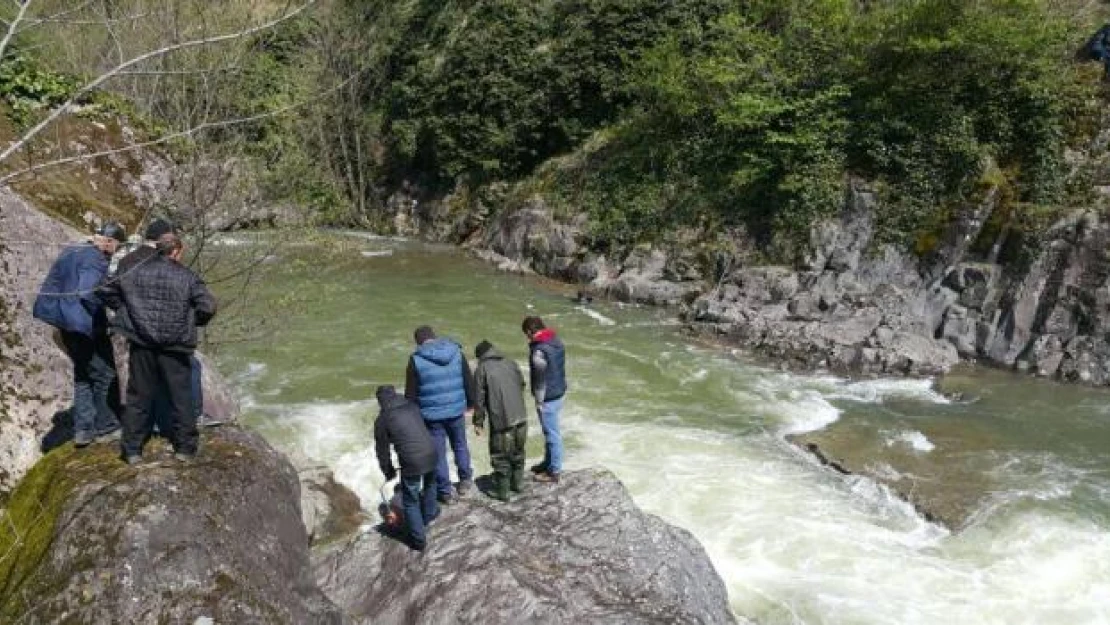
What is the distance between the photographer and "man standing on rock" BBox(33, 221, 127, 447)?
6902 millimetres

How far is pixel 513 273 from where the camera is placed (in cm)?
2969

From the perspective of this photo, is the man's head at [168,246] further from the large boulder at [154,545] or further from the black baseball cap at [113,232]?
the large boulder at [154,545]

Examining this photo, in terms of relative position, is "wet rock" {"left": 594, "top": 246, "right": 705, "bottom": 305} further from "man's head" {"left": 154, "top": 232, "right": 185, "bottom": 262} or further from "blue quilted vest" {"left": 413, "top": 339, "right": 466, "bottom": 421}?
"man's head" {"left": 154, "top": 232, "right": 185, "bottom": 262}

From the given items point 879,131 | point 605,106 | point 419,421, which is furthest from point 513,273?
point 419,421

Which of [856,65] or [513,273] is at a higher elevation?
[856,65]

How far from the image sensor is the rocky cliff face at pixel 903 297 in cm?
1870

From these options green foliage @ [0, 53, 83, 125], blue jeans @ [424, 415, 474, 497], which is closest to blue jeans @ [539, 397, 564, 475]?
blue jeans @ [424, 415, 474, 497]

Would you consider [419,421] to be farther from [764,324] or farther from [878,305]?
[878,305]

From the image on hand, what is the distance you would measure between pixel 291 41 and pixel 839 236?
28.8m

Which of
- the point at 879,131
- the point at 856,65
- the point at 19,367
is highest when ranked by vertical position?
the point at 856,65

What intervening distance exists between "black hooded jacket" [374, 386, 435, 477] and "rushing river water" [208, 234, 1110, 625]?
14.2ft

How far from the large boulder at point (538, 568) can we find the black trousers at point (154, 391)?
2.19 meters

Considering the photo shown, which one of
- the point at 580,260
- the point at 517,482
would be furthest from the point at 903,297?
the point at 517,482

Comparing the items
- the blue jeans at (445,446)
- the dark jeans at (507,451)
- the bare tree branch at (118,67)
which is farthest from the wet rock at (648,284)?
the bare tree branch at (118,67)
